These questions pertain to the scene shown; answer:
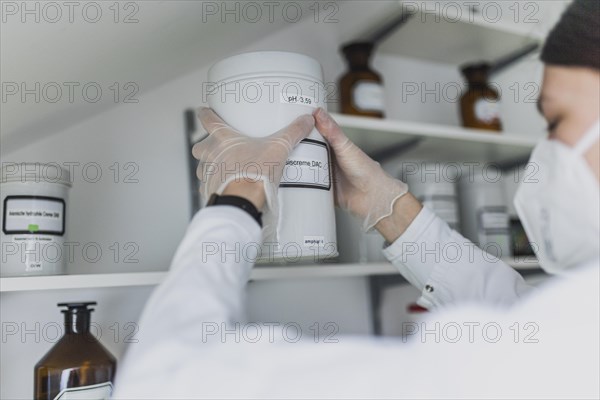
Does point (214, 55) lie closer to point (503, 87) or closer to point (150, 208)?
point (150, 208)

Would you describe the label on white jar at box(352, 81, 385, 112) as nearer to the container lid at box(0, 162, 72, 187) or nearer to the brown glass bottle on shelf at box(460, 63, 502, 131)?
the brown glass bottle on shelf at box(460, 63, 502, 131)

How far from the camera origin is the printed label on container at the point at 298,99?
701 millimetres

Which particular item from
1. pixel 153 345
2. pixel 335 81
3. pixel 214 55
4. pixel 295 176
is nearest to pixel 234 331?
pixel 153 345

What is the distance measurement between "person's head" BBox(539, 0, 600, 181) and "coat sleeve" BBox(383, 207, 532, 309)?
0.27 metres

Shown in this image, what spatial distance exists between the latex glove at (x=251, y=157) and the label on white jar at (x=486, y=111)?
721 mm

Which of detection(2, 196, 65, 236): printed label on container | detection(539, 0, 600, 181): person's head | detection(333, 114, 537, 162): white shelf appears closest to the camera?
detection(539, 0, 600, 181): person's head

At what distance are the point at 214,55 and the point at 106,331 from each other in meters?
0.53

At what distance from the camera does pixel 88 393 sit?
31.1 inches

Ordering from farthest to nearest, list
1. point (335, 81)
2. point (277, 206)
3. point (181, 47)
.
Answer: point (335, 81) < point (181, 47) < point (277, 206)

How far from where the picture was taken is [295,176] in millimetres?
695

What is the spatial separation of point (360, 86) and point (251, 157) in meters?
0.56

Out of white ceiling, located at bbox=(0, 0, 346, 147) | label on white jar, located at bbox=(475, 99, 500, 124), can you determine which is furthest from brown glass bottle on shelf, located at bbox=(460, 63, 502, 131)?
white ceiling, located at bbox=(0, 0, 346, 147)

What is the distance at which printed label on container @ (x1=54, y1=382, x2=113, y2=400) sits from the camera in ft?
2.56

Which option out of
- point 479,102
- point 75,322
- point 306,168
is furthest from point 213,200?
point 479,102
